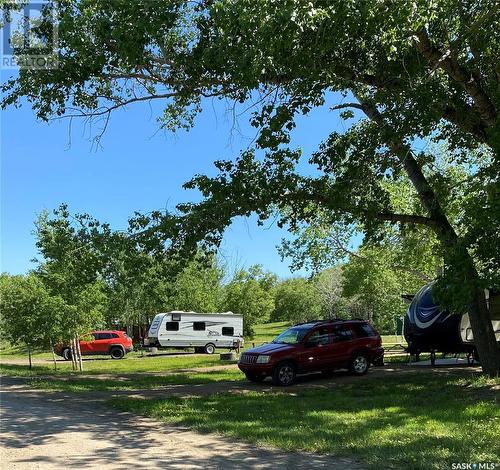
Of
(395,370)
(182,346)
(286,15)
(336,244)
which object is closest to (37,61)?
(286,15)

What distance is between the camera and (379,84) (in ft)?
39.2

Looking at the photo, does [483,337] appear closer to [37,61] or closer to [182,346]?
[37,61]

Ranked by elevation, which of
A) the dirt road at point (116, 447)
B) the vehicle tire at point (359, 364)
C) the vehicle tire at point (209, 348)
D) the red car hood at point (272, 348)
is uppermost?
the red car hood at point (272, 348)

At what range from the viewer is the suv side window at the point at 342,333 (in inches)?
651

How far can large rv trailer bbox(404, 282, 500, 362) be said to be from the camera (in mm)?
18281

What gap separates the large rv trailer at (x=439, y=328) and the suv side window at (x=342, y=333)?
346cm

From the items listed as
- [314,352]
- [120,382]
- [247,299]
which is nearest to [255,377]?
[314,352]

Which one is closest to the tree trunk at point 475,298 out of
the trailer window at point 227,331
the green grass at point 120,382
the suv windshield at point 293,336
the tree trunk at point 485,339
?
the tree trunk at point 485,339

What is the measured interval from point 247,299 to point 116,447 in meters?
45.1

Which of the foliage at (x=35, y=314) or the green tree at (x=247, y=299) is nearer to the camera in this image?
the foliage at (x=35, y=314)

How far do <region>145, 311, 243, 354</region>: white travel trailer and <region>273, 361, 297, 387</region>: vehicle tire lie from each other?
21956 mm

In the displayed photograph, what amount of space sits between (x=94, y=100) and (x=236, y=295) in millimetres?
40095

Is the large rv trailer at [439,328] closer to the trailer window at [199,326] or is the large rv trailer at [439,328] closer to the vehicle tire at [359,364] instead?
the vehicle tire at [359,364]

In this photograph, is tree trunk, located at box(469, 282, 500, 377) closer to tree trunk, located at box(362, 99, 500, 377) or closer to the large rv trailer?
tree trunk, located at box(362, 99, 500, 377)
